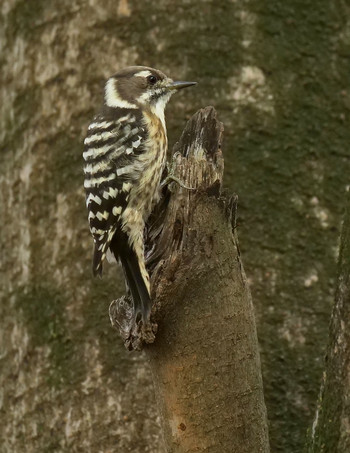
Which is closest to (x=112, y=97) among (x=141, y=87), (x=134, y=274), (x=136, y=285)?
(x=141, y=87)

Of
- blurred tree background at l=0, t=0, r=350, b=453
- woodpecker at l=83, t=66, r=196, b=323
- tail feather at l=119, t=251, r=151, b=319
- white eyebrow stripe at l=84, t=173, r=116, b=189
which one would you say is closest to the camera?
tail feather at l=119, t=251, r=151, b=319

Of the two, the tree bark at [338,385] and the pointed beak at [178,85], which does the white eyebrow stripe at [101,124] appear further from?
the tree bark at [338,385]

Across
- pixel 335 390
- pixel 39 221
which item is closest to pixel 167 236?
pixel 335 390

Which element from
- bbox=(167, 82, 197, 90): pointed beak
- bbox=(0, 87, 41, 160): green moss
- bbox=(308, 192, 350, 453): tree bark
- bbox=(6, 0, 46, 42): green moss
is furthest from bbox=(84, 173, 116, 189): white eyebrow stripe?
bbox=(308, 192, 350, 453): tree bark

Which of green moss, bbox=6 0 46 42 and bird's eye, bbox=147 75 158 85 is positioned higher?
green moss, bbox=6 0 46 42

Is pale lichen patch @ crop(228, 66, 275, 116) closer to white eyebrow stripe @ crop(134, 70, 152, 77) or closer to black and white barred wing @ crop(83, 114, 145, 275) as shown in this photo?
white eyebrow stripe @ crop(134, 70, 152, 77)

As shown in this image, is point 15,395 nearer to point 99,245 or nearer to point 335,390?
point 99,245

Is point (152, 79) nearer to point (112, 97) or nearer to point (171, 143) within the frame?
point (112, 97)

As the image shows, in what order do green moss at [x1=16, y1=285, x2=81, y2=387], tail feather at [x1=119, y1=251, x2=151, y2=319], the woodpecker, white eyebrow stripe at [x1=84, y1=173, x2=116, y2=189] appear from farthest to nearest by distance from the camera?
1. green moss at [x1=16, y1=285, x2=81, y2=387]
2. white eyebrow stripe at [x1=84, y1=173, x2=116, y2=189]
3. the woodpecker
4. tail feather at [x1=119, y1=251, x2=151, y2=319]
